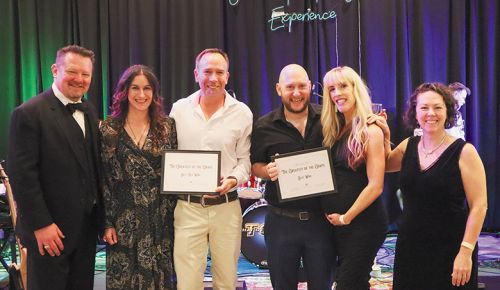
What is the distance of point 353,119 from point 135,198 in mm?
1302

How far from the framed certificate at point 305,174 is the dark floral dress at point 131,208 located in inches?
28.1

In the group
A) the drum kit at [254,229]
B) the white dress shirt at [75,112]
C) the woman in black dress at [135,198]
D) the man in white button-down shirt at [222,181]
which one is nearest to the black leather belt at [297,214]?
the man in white button-down shirt at [222,181]

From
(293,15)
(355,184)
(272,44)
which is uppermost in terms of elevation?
(293,15)

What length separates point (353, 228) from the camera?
2.46 m

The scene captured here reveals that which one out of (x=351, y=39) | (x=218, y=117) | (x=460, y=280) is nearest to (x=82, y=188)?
(x=218, y=117)

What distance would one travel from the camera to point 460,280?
7.63ft

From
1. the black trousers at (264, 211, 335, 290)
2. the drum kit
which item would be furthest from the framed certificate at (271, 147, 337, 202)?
the drum kit

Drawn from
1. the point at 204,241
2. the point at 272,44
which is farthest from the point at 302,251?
the point at 272,44

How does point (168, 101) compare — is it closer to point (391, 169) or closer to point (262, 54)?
point (262, 54)

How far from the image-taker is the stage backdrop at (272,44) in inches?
239

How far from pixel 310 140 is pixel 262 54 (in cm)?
372

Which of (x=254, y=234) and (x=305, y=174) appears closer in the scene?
(x=305, y=174)

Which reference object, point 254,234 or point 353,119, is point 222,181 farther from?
point 254,234

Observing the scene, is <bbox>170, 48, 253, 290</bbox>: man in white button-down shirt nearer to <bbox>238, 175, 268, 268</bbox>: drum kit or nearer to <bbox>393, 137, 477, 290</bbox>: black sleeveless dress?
<bbox>393, 137, 477, 290</bbox>: black sleeveless dress
